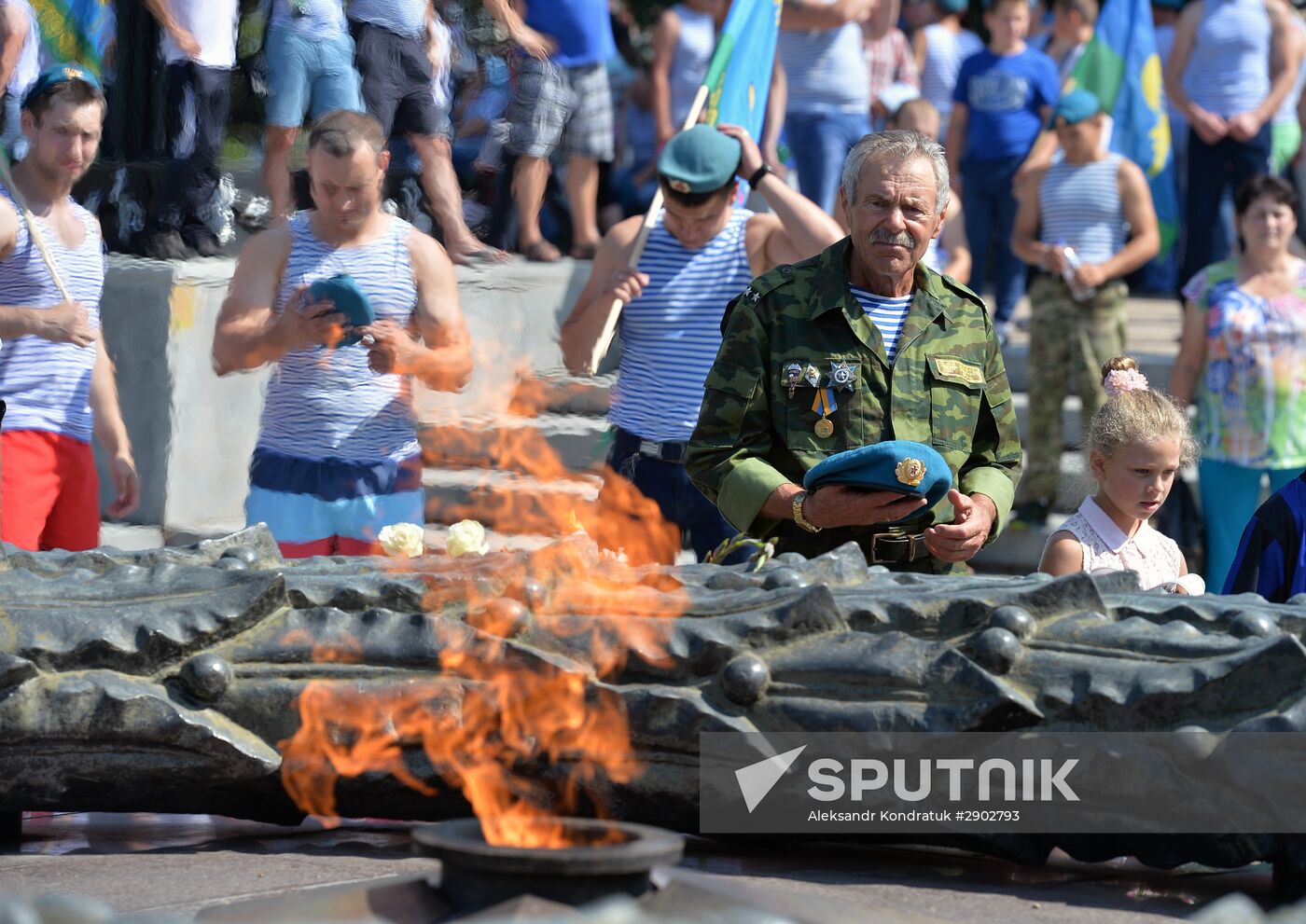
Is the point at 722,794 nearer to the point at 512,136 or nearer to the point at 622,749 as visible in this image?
the point at 622,749

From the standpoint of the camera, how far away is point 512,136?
7.86 metres

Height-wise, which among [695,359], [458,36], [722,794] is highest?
[458,36]

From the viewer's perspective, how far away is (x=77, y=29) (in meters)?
7.43

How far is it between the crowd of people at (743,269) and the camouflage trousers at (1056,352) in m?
0.01

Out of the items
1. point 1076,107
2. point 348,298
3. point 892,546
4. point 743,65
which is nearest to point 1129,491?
point 892,546

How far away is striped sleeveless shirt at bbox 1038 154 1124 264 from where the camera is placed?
7.45 metres

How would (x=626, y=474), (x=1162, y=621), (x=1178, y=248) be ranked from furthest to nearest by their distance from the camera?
(x=1178, y=248) → (x=626, y=474) → (x=1162, y=621)

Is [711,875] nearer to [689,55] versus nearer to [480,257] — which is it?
[480,257]

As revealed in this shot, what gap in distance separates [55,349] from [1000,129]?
180 inches

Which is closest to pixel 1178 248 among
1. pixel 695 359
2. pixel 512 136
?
pixel 512 136

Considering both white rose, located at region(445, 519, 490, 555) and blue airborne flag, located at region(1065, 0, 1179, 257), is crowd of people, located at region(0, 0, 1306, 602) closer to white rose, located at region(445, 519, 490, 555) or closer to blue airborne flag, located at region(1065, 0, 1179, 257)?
blue airborne flag, located at region(1065, 0, 1179, 257)

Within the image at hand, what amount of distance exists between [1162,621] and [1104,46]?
19.4 ft

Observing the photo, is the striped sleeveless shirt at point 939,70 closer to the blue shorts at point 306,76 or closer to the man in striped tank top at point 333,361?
the blue shorts at point 306,76

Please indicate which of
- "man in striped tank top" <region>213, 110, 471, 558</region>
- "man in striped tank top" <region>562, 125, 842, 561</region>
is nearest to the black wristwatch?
"man in striped tank top" <region>562, 125, 842, 561</region>
